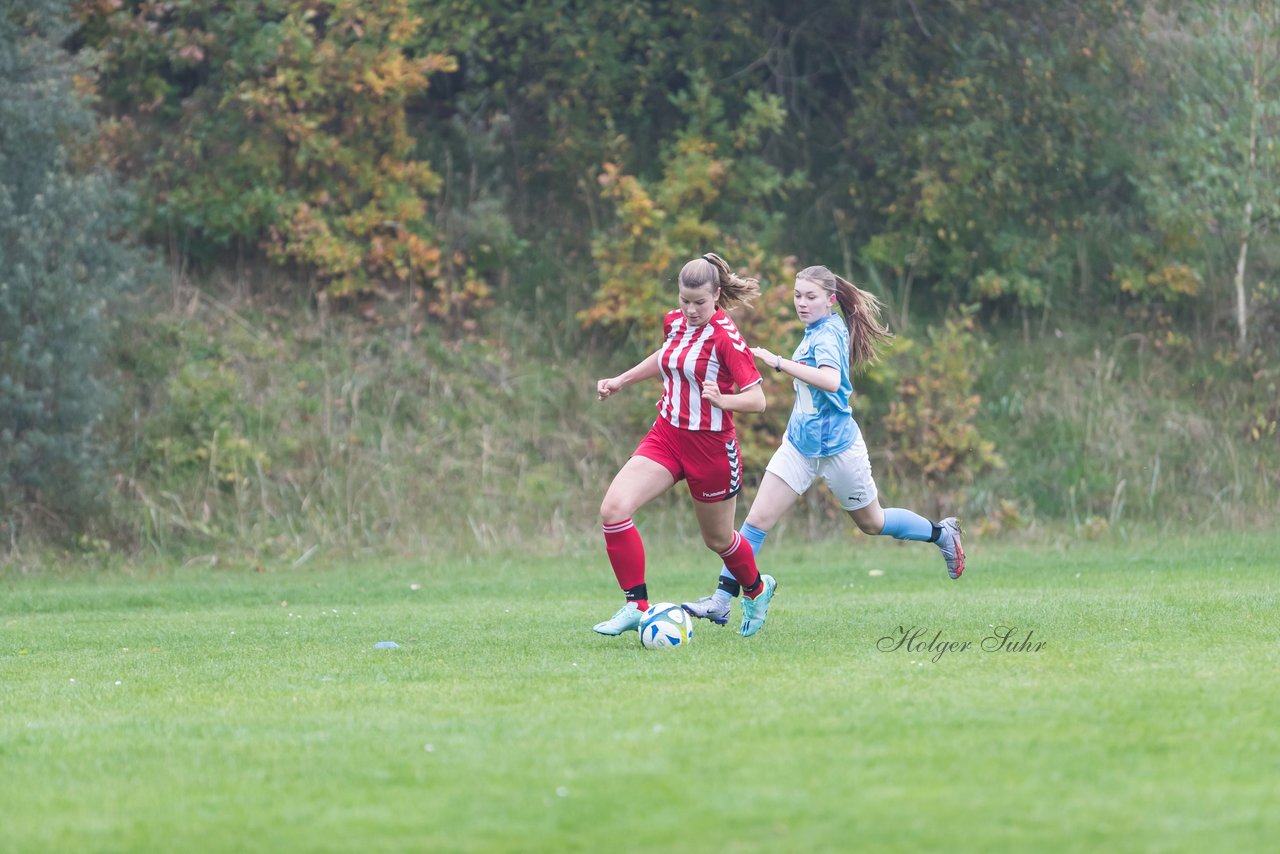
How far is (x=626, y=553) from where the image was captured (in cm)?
901

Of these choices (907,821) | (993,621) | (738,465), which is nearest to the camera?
(907,821)

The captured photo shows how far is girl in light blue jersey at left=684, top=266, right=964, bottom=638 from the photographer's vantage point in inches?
370

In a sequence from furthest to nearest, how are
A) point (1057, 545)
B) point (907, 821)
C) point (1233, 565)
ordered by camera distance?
1. point (1057, 545)
2. point (1233, 565)
3. point (907, 821)

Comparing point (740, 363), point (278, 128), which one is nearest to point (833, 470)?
point (740, 363)

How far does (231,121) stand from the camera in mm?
19344

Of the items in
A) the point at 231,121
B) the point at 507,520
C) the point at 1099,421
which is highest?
the point at 231,121

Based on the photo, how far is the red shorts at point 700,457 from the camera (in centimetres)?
895

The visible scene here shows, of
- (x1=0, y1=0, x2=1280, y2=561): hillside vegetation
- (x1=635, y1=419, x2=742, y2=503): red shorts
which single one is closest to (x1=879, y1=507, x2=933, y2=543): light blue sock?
(x1=635, y1=419, x2=742, y2=503): red shorts

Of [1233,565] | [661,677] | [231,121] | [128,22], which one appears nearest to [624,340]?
[231,121]

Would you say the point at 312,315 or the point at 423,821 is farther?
the point at 312,315

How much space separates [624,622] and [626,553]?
38 cm

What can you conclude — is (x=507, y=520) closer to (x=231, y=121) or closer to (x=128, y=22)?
(x=231, y=121)

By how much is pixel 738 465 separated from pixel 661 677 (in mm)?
1819

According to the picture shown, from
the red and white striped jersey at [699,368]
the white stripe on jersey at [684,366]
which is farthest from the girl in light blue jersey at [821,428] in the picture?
the white stripe on jersey at [684,366]
